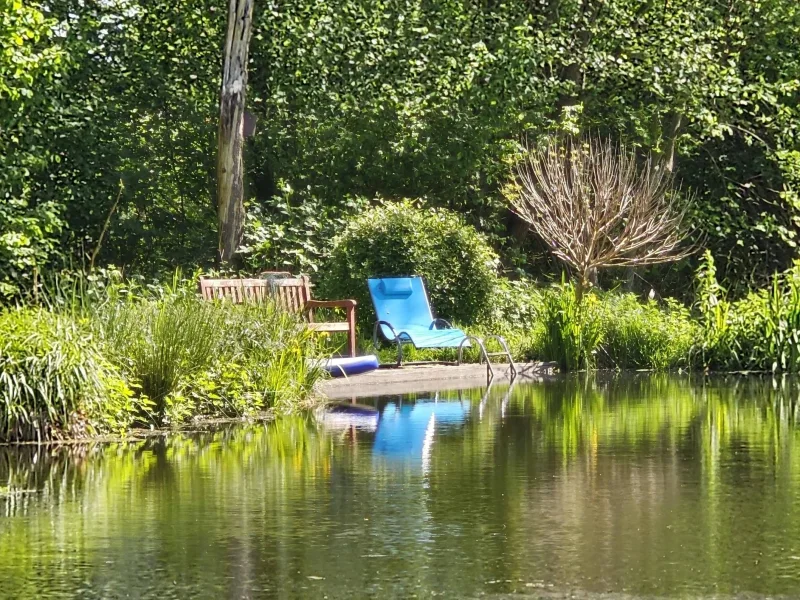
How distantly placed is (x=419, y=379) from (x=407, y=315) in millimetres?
1471

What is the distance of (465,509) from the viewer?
788 cm

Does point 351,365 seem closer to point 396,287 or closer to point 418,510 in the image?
point 396,287

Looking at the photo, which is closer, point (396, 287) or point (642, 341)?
point (396, 287)

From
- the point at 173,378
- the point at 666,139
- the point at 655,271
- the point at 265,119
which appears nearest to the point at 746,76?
the point at 666,139

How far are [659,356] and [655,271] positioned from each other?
810 cm

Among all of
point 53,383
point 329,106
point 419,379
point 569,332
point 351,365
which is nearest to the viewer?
point 53,383

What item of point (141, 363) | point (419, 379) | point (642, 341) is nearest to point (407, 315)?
point (419, 379)

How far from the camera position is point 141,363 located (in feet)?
40.3

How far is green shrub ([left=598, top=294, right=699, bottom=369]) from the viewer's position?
65.6ft

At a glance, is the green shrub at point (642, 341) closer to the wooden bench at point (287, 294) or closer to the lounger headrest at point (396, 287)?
the lounger headrest at point (396, 287)

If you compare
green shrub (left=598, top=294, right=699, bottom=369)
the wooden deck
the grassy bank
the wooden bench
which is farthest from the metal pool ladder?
the grassy bank

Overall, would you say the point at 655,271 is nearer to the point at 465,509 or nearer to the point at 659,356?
the point at 659,356

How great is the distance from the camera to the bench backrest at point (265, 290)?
16.4 m

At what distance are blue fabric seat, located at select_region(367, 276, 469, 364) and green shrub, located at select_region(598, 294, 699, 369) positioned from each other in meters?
2.12
